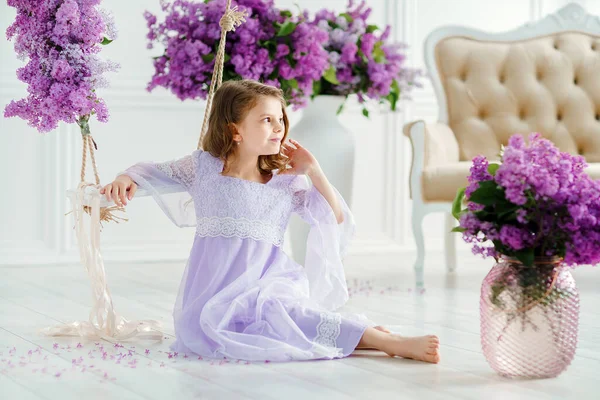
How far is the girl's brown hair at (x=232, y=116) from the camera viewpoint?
2443mm

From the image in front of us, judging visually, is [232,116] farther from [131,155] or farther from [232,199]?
[131,155]

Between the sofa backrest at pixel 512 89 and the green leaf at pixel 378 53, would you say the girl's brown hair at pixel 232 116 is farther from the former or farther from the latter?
the sofa backrest at pixel 512 89

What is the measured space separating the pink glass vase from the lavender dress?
1.33 feet

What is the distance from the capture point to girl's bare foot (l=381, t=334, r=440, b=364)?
223 cm

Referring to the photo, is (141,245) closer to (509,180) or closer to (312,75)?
(312,75)

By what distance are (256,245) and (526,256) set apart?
0.74m

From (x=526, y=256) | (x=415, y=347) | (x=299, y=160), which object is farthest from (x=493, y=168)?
(x=299, y=160)

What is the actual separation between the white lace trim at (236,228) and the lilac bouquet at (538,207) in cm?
60

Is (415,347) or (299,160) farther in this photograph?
(299,160)

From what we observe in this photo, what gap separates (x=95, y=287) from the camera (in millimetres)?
2518

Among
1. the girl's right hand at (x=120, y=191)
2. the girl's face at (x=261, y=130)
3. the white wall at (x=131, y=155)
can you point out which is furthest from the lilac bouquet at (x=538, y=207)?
the white wall at (x=131, y=155)

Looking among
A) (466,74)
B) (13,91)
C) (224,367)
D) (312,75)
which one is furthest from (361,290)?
(13,91)

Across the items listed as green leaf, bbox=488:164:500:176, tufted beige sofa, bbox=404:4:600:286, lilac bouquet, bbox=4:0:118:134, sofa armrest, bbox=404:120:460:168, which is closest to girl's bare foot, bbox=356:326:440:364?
green leaf, bbox=488:164:500:176

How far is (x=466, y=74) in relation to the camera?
13.8 feet
